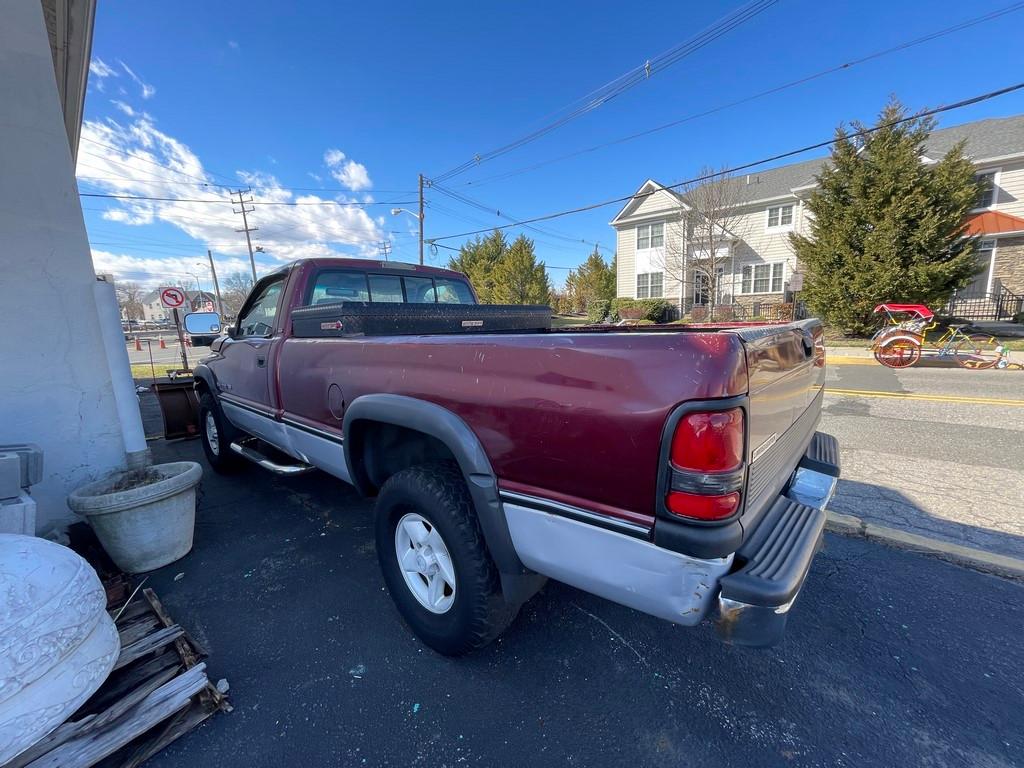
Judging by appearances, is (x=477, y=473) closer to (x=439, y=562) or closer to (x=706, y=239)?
(x=439, y=562)

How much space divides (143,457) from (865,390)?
401 inches

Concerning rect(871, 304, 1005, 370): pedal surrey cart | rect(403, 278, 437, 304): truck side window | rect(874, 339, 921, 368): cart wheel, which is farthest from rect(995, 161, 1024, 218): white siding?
rect(403, 278, 437, 304): truck side window

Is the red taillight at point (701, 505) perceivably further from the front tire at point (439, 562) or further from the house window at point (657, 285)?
the house window at point (657, 285)

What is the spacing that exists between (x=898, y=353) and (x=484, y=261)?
100 feet

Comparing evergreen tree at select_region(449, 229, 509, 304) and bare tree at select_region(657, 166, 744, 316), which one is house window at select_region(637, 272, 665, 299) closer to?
bare tree at select_region(657, 166, 744, 316)

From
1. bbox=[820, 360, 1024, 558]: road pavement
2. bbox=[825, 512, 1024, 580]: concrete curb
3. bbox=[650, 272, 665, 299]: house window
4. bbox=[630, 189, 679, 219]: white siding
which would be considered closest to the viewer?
bbox=[825, 512, 1024, 580]: concrete curb

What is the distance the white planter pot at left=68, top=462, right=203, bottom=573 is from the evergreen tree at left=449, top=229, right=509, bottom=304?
30.9 m

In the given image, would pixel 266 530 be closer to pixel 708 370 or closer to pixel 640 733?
pixel 640 733

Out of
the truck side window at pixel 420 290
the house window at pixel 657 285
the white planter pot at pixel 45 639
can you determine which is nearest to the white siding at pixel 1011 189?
the house window at pixel 657 285

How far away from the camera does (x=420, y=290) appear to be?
4.15 metres

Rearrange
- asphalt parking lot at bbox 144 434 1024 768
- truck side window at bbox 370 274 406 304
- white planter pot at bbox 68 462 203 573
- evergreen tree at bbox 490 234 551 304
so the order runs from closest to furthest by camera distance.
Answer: asphalt parking lot at bbox 144 434 1024 768, white planter pot at bbox 68 462 203 573, truck side window at bbox 370 274 406 304, evergreen tree at bbox 490 234 551 304

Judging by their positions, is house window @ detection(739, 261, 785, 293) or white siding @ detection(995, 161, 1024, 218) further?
house window @ detection(739, 261, 785, 293)

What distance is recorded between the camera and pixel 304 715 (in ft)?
6.16

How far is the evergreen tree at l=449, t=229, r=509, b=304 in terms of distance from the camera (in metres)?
34.5
